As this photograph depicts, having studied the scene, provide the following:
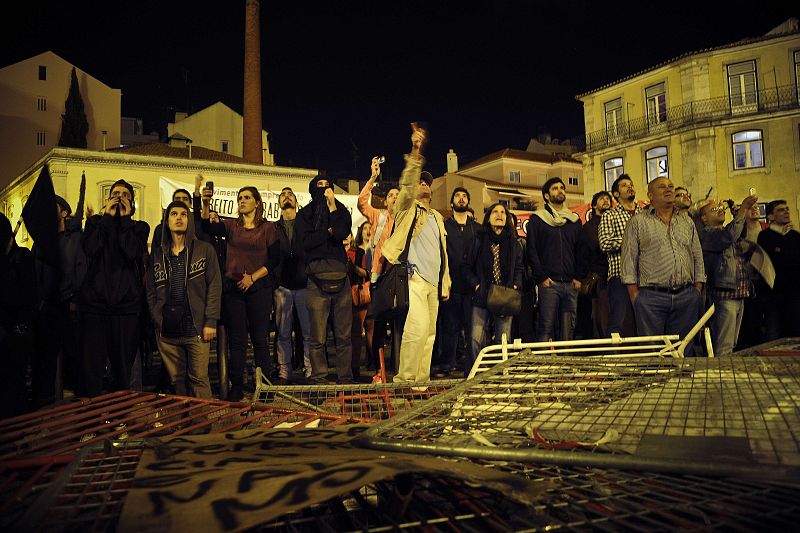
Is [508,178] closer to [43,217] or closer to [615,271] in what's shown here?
[615,271]

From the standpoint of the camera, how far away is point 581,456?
1291 millimetres

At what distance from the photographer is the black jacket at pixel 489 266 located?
725 centimetres

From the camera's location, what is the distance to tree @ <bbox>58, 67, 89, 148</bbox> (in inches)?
1887

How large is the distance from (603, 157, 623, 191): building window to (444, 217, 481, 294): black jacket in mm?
37245

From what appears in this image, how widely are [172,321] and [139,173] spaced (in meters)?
35.1

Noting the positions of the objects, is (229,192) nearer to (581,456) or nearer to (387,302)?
(387,302)

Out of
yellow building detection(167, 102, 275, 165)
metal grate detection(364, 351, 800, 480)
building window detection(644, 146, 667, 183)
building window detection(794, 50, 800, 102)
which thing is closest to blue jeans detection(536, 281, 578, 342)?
metal grate detection(364, 351, 800, 480)

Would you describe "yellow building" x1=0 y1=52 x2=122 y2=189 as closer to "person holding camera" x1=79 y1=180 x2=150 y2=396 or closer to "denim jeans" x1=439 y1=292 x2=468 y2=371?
"denim jeans" x1=439 y1=292 x2=468 y2=371

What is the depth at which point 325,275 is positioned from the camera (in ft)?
22.3

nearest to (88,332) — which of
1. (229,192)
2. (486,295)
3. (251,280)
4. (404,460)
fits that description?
(251,280)

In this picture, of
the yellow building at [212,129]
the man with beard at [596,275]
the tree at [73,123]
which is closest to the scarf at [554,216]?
the man with beard at [596,275]

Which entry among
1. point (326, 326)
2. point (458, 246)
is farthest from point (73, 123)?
point (326, 326)

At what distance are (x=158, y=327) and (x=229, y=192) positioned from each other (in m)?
7.25

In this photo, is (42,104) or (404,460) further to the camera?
(42,104)
